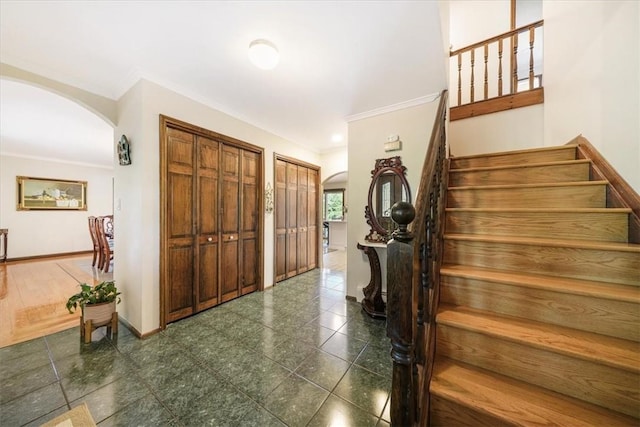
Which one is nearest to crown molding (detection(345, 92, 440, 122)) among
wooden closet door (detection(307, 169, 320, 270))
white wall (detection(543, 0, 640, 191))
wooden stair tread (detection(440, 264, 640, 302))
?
white wall (detection(543, 0, 640, 191))

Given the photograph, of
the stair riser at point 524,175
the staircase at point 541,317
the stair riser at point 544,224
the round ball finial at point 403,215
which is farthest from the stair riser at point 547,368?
the stair riser at point 524,175

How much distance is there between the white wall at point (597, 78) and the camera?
1522 millimetres

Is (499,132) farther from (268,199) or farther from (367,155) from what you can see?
(268,199)

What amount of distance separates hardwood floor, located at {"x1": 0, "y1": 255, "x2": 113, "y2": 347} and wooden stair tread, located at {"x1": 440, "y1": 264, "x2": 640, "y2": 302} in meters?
3.80

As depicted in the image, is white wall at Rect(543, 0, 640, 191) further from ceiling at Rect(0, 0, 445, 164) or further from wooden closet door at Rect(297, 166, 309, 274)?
wooden closet door at Rect(297, 166, 309, 274)

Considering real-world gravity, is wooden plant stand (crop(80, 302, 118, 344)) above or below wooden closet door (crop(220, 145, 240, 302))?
below

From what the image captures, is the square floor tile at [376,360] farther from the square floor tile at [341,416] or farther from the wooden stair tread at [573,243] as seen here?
the wooden stair tread at [573,243]

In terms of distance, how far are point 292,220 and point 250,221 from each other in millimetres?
986

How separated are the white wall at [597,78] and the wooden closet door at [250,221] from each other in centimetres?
364

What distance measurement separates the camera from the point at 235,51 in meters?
1.94

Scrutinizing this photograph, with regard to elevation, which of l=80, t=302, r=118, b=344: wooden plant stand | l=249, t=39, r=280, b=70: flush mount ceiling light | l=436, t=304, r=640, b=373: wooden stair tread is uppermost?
l=249, t=39, r=280, b=70: flush mount ceiling light

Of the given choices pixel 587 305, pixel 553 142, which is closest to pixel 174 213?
pixel 587 305

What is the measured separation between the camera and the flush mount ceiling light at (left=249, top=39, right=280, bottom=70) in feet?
5.93

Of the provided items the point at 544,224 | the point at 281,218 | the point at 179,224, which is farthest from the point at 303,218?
the point at 544,224
